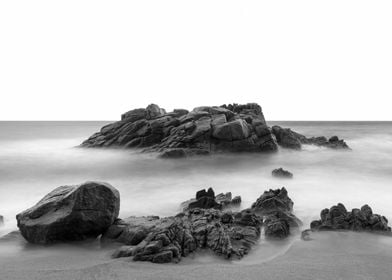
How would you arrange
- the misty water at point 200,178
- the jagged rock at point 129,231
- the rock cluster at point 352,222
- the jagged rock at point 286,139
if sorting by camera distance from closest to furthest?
the jagged rock at point 129,231, the rock cluster at point 352,222, the misty water at point 200,178, the jagged rock at point 286,139

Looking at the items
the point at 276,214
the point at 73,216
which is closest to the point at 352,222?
the point at 276,214

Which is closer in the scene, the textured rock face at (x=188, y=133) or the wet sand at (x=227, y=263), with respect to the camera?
the wet sand at (x=227, y=263)

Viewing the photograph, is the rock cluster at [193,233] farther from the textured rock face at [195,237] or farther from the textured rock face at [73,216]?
the textured rock face at [73,216]

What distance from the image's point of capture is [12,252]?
8.25 metres

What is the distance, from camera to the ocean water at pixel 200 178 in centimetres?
1388

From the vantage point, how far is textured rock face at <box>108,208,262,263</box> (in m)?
7.40

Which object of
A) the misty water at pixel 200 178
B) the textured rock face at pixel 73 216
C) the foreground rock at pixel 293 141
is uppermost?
the foreground rock at pixel 293 141

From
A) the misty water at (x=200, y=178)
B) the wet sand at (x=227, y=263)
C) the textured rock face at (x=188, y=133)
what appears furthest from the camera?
the textured rock face at (x=188, y=133)

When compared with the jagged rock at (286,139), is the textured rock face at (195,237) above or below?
below

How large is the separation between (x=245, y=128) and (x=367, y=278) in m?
24.6

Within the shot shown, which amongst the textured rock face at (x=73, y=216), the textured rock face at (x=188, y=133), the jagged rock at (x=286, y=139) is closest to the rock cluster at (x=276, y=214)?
the textured rock face at (x=73, y=216)

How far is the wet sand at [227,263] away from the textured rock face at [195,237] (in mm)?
258

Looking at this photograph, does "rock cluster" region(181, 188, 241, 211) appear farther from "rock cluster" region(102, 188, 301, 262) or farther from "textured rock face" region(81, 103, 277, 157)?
"textured rock face" region(81, 103, 277, 157)

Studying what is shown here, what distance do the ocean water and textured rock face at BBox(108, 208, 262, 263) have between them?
2903 millimetres
